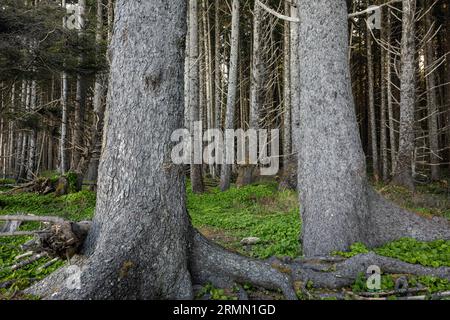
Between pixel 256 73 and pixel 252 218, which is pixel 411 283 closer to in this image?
pixel 252 218

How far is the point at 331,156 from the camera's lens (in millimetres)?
4594

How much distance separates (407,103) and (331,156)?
23.0 ft

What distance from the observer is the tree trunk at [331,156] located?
4.52m

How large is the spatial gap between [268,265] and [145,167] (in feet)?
5.81

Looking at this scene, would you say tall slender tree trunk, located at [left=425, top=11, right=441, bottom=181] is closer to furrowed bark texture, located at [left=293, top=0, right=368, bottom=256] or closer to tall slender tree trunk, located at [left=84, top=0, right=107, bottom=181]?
furrowed bark texture, located at [left=293, top=0, right=368, bottom=256]

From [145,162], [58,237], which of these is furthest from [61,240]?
[145,162]

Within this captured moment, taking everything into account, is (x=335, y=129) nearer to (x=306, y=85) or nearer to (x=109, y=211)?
(x=306, y=85)

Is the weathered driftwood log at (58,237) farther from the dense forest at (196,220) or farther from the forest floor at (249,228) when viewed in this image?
the forest floor at (249,228)

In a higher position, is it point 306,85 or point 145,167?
point 306,85

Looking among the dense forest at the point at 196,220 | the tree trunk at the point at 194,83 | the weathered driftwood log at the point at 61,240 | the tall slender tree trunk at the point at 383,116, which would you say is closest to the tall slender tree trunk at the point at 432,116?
the tall slender tree trunk at the point at 383,116

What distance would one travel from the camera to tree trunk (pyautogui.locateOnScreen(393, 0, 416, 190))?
32.6 feet
